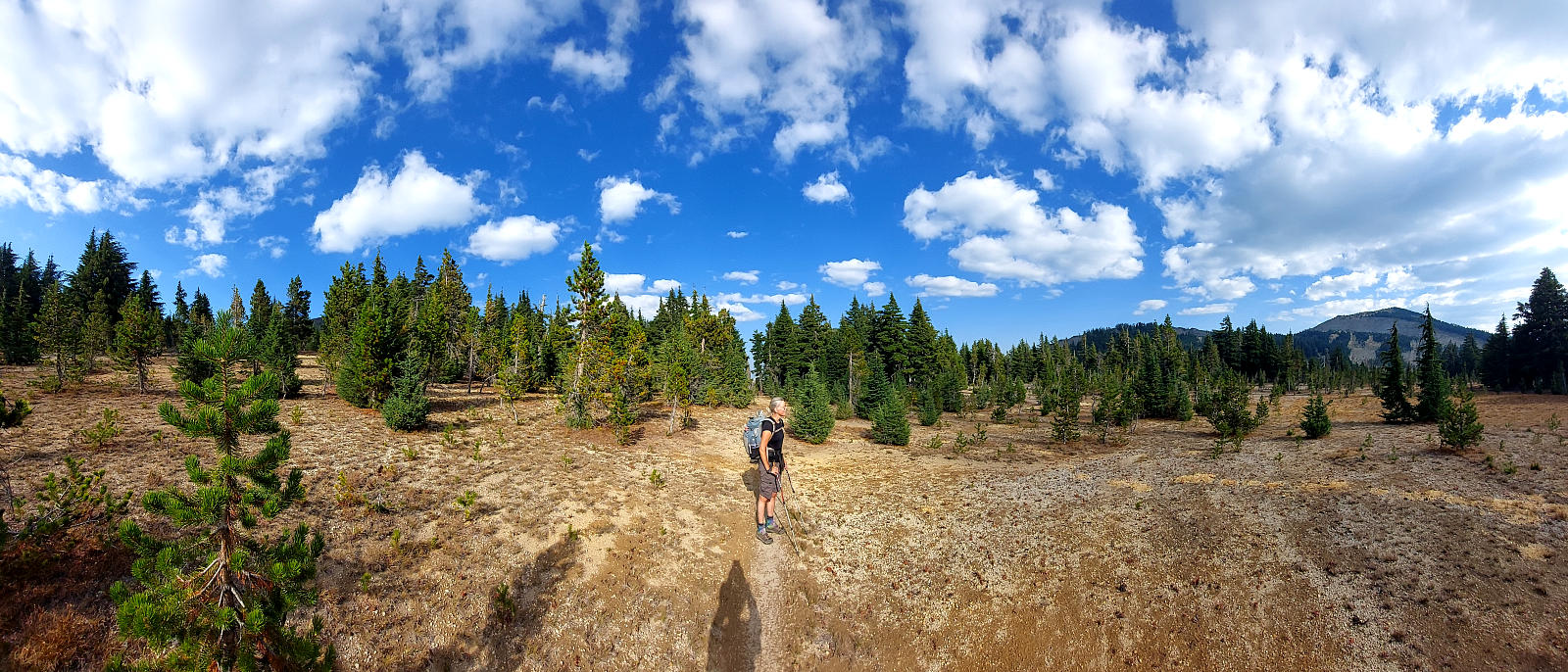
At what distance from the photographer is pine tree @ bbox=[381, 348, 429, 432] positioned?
65.6ft

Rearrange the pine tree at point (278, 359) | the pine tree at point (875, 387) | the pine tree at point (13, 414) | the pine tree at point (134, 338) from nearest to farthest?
the pine tree at point (13, 414) < the pine tree at point (134, 338) < the pine tree at point (278, 359) < the pine tree at point (875, 387)

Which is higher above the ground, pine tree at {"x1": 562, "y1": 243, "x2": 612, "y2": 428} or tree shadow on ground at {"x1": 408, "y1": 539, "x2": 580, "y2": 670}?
pine tree at {"x1": 562, "y1": 243, "x2": 612, "y2": 428}

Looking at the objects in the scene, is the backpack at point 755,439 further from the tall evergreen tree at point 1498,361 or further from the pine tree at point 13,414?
the tall evergreen tree at point 1498,361

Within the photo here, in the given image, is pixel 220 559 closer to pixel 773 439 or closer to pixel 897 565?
pixel 773 439

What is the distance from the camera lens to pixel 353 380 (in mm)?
24422

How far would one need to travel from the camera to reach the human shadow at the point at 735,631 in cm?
942

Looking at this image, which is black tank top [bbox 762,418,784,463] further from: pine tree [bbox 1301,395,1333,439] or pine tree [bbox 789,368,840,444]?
pine tree [bbox 1301,395,1333,439]

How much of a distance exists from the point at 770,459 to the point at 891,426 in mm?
20075

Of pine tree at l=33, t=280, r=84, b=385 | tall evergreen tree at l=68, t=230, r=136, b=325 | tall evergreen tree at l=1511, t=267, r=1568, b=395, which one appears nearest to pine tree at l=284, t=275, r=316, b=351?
tall evergreen tree at l=68, t=230, r=136, b=325

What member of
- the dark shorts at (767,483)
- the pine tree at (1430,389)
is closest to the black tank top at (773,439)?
the dark shorts at (767,483)

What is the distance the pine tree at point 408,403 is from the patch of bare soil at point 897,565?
158cm

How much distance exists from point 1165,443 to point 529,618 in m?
30.2

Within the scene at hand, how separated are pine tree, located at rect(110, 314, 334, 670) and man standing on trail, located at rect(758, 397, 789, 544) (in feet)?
23.9

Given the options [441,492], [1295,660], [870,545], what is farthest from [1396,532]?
[441,492]
